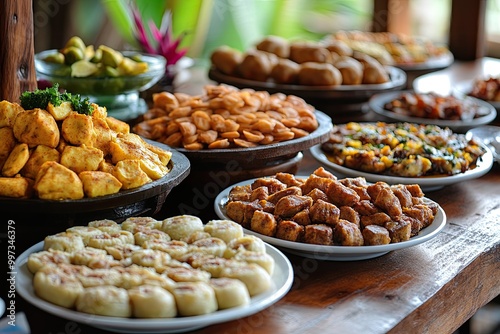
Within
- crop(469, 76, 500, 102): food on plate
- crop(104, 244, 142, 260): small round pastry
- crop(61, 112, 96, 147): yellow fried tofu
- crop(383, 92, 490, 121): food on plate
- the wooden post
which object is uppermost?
the wooden post

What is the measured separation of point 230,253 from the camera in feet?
4.29

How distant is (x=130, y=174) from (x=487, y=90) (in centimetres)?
206

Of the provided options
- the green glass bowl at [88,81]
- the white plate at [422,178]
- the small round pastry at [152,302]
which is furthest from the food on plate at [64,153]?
the green glass bowl at [88,81]

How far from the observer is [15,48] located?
179 cm

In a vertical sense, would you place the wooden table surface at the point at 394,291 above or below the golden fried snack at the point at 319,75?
below

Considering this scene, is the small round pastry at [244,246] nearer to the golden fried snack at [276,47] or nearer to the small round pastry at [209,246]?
the small round pastry at [209,246]

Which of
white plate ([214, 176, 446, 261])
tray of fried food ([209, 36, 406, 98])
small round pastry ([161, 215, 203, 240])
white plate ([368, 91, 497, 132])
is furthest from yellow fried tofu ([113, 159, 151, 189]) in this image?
white plate ([368, 91, 497, 132])

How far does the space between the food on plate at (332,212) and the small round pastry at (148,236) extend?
24 cm

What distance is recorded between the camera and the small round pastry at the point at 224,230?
1.38 metres

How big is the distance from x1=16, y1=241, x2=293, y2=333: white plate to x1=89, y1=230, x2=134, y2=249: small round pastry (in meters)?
0.12

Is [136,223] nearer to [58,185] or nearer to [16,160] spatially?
[58,185]

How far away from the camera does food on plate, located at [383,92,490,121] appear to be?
8.80 feet

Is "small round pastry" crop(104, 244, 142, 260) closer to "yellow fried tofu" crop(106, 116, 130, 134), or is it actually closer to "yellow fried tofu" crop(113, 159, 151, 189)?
"yellow fried tofu" crop(113, 159, 151, 189)

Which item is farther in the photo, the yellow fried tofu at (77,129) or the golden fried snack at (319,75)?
the golden fried snack at (319,75)
